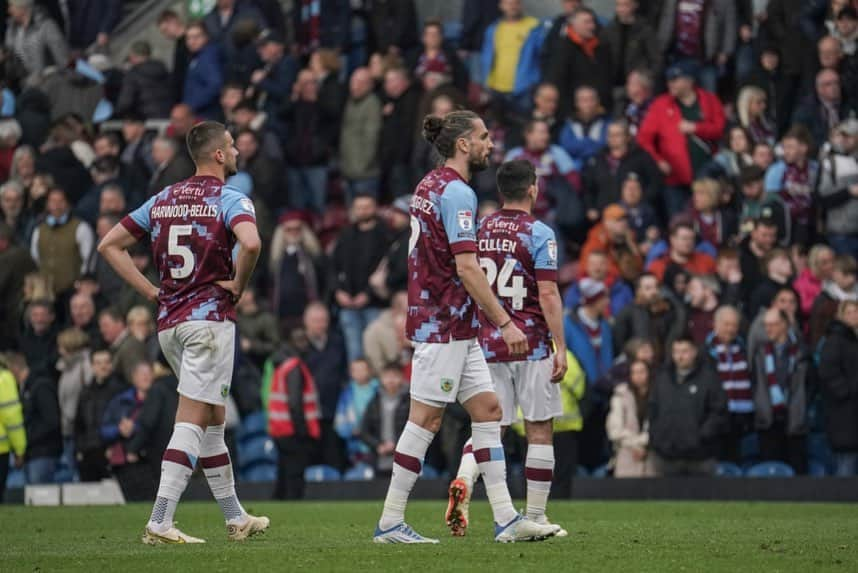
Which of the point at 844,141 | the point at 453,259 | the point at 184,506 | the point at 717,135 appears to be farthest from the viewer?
the point at 717,135

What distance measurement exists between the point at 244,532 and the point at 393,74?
12.7 m

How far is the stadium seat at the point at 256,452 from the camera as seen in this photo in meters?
22.2

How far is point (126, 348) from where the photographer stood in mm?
21516

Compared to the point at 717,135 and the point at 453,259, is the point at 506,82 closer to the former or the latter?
the point at 717,135

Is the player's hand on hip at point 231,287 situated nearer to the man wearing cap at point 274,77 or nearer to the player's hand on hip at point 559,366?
the player's hand on hip at point 559,366

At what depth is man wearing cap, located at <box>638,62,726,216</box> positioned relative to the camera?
22.5m

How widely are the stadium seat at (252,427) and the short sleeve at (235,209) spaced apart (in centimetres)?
1070

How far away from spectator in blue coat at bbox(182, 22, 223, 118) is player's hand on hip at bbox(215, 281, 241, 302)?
588 inches

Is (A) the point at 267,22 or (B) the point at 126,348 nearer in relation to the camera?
(B) the point at 126,348

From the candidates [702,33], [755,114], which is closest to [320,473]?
[755,114]

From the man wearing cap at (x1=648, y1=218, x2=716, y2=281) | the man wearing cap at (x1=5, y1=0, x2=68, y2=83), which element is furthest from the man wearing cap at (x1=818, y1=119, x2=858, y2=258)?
the man wearing cap at (x1=5, y1=0, x2=68, y2=83)

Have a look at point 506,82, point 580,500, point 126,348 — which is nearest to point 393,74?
point 506,82

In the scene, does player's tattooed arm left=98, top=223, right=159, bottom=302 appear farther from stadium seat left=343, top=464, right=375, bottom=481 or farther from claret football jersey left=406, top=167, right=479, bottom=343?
stadium seat left=343, top=464, right=375, bottom=481

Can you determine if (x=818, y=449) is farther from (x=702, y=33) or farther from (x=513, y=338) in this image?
(x=513, y=338)
